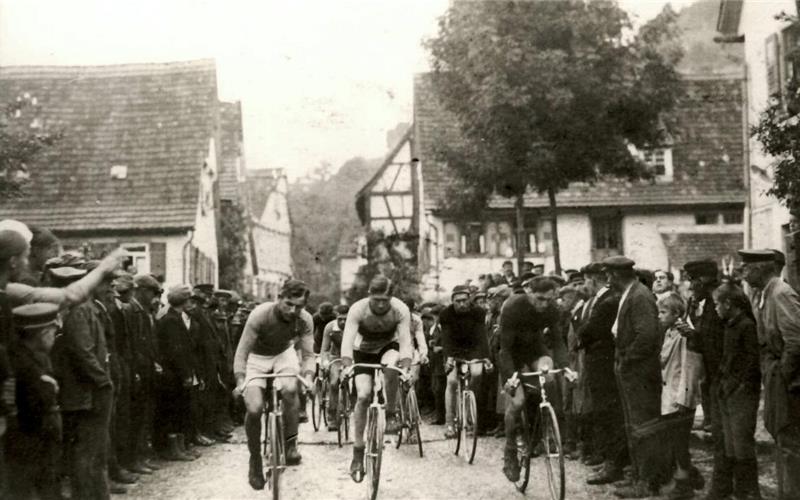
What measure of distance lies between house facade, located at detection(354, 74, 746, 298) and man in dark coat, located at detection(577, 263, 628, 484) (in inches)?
1028

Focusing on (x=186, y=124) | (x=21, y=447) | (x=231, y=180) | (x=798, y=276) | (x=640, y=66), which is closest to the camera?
(x=21, y=447)

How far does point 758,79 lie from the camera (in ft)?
72.5

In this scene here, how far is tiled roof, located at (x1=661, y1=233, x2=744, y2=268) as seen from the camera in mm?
36000

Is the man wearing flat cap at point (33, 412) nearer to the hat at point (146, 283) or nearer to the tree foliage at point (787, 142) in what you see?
the hat at point (146, 283)

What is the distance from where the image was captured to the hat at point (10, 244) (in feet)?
20.4

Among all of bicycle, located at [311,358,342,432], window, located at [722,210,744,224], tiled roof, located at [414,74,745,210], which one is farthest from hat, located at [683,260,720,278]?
window, located at [722,210,744,224]

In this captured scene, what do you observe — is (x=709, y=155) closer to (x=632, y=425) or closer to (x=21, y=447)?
(x=632, y=425)

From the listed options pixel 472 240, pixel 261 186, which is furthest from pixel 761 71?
pixel 261 186

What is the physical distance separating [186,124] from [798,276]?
65.8ft

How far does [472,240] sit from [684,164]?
877 cm

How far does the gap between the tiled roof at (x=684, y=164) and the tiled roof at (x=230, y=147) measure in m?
8.54

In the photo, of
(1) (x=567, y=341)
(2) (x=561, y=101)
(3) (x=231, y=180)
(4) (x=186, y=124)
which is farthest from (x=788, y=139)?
(3) (x=231, y=180)

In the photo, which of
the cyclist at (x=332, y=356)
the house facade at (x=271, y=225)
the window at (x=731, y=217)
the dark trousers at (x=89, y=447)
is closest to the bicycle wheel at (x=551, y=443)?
the dark trousers at (x=89, y=447)

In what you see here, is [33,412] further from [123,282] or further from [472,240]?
[472,240]
